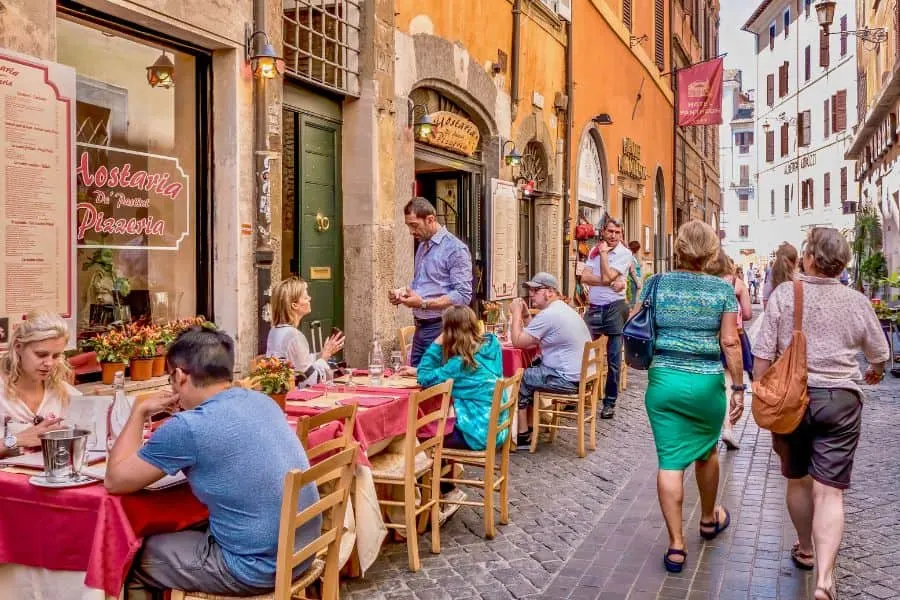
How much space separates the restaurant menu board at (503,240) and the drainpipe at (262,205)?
17.5 ft

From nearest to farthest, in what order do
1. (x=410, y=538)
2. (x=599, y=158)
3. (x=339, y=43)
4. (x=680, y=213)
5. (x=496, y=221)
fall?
1. (x=410, y=538)
2. (x=339, y=43)
3. (x=496, y=221)
4. (x=599, y=158)
5. (x=680, y=213)

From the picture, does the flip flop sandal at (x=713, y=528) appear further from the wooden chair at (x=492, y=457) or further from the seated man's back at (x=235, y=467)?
the seated man's back at (x=235, y=467)

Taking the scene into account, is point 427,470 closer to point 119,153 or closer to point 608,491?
point 608,491

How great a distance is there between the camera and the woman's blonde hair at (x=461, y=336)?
5574 millimetres

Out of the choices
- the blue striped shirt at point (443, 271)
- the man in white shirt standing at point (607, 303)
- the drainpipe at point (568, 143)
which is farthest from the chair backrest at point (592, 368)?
the drainpipe at point (568, 143)

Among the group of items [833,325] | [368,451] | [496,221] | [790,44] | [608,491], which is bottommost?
[608,491]

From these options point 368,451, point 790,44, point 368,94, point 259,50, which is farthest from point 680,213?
point 368,451

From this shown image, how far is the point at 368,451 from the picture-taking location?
4.96 m

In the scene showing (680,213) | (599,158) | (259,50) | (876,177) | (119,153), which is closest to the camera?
(119,153)

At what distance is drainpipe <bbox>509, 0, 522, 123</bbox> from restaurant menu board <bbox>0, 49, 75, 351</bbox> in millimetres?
7958

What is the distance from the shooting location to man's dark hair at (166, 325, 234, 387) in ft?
10.5

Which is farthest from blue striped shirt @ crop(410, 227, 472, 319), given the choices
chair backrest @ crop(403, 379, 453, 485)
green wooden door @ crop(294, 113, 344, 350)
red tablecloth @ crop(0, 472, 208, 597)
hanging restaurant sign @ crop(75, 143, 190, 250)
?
red tablecloth @ crop(0, 472, 208, 597)

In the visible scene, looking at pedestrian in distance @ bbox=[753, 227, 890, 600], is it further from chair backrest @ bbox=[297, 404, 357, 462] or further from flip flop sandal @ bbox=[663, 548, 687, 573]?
chair backrest @ bbox=[297, 404, 357, 462]

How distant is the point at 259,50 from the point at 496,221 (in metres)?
5.83
